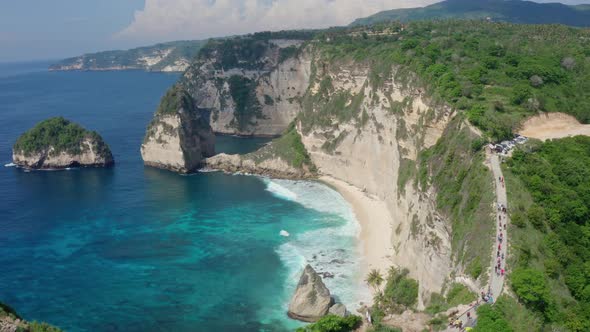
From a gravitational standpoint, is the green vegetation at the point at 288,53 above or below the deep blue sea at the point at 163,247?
above

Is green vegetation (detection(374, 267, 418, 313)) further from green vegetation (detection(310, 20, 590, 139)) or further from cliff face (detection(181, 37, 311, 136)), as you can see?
cliff face (detection(181, 37, 311, 136))

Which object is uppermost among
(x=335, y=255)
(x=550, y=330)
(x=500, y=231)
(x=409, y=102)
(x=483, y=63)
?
A: (x=483, y=63)

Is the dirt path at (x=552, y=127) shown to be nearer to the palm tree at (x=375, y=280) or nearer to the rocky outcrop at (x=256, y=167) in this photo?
the palm tree at (x=375, y=280)

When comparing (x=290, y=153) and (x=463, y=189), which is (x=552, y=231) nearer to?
(x=463, y=189)

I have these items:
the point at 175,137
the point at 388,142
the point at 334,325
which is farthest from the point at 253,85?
the point at 334,325

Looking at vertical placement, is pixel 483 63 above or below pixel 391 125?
above

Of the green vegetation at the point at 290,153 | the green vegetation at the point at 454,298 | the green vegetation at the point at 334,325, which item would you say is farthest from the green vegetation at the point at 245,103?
the green vegetation at the point at 454,298

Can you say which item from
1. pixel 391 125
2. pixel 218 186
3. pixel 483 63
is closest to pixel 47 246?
pixel 218 186

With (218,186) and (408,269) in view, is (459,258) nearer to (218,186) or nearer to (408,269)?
(408,269)

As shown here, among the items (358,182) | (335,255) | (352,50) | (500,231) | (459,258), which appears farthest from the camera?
(352,50)
